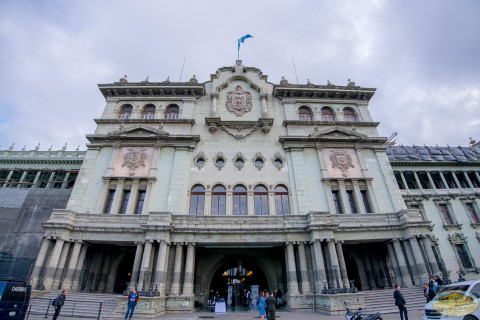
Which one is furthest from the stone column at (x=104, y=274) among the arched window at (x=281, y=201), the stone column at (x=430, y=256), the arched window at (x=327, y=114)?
the arched window at (x=327, y=114)

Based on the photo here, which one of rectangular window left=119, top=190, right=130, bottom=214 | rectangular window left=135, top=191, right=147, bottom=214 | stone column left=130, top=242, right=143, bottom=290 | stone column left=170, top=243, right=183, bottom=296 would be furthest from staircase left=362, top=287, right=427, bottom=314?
rectangular window left=119, top=190, right=130, bottom=214

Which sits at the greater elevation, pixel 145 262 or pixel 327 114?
pixel 327 114

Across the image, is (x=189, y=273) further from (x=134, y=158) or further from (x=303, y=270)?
(x=134, y=158)

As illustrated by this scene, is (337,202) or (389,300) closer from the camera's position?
(389,300)

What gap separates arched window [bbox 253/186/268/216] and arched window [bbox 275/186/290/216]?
1.07 meters

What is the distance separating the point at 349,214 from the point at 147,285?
678 inches

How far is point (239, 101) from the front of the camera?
2828 cm

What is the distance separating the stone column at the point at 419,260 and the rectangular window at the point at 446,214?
13833 millimetres

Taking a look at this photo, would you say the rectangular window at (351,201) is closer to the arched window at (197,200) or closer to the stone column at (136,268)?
the arched window at (197,200)

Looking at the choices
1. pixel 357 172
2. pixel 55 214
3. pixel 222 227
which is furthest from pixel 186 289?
pixel 357 172

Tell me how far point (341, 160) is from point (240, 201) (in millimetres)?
11647

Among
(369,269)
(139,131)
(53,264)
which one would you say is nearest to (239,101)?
(139,131)

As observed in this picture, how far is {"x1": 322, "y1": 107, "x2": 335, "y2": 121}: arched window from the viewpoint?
28516 millimetres

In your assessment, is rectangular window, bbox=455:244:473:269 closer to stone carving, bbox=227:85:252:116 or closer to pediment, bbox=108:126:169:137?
stone carving, bbox=227:85:252:116
